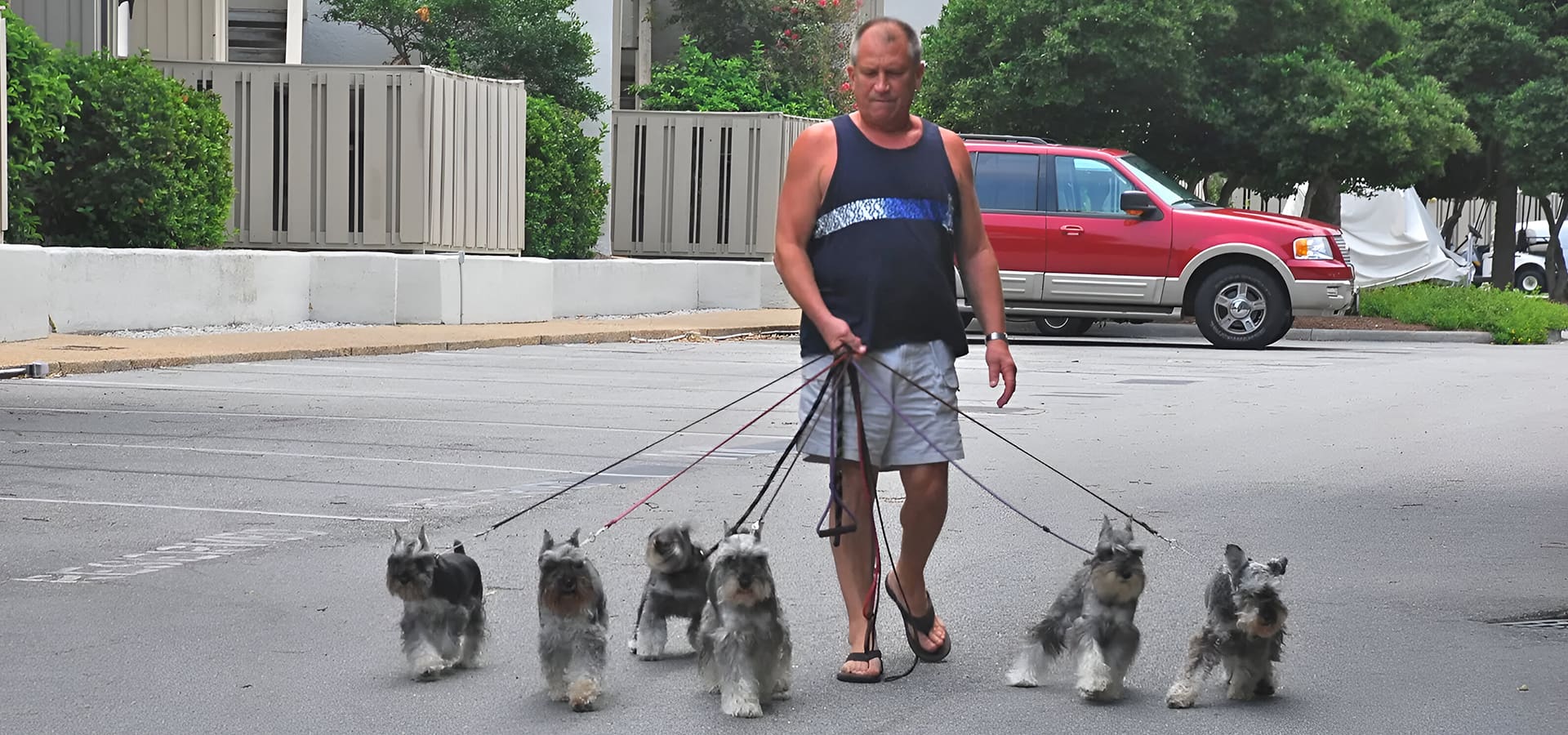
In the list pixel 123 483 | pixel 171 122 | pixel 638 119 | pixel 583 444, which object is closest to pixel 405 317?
pixel 171 122

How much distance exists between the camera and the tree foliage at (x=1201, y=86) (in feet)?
81.0

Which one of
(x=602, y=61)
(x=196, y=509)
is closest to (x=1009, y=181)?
(x=602, y=61)

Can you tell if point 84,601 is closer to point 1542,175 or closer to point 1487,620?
point 1487,620

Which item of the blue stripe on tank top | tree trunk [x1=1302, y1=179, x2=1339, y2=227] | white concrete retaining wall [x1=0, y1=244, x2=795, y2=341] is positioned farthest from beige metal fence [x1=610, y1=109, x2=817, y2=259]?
the blue stripe on tank top

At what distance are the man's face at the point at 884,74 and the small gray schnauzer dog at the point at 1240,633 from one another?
151 centimetres

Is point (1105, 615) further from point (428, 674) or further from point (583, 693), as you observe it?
point (428, 674)

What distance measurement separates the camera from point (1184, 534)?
8141mm

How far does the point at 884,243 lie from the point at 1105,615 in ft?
3.86

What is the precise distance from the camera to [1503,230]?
119 feet

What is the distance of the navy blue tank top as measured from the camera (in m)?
5.45

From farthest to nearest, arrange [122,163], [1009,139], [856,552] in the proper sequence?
1. [1009,139]
2. [122,163]
3. [856,552]

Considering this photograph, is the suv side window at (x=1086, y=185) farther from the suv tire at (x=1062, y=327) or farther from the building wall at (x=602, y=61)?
Answer: the building wall at (x=602, y=61)

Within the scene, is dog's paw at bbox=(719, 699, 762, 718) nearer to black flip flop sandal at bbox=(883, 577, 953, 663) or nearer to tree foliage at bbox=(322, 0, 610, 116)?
black flip flop sandal at bbox=(883, 577, 953, 663)

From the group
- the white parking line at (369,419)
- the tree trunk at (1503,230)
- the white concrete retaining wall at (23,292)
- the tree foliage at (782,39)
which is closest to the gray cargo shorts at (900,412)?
the white parking line at (369,419)
